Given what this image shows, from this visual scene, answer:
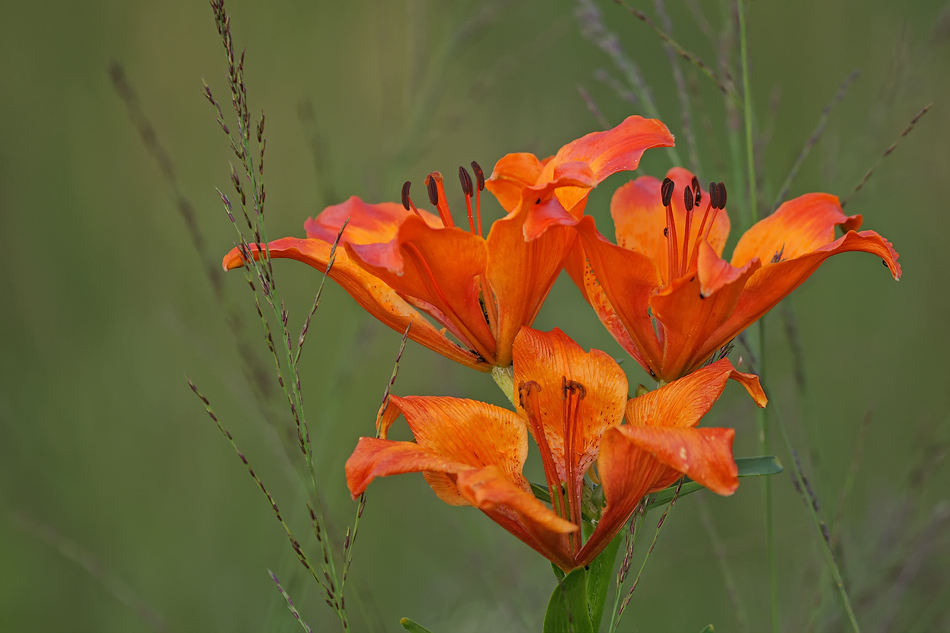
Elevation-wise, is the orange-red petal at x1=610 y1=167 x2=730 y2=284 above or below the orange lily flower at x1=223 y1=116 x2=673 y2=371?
below

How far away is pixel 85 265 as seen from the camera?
296 centimetres

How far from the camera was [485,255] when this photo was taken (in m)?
1.11

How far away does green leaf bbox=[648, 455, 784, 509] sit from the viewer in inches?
40.9

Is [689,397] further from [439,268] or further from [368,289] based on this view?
[368,289]

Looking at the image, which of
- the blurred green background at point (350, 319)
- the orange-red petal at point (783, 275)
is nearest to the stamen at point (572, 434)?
the orange-red petal at point (783, 275)

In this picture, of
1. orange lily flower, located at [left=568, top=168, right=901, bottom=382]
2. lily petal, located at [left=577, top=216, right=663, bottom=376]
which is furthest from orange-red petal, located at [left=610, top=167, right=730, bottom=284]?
lily petal, located at [left=577, top=216, right=663, bottom=376]

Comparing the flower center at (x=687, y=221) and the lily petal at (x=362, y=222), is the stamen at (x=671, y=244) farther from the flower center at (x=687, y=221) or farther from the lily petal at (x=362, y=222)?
the lily petal at (x=362, y=222)

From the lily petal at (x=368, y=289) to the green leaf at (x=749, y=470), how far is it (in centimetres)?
31

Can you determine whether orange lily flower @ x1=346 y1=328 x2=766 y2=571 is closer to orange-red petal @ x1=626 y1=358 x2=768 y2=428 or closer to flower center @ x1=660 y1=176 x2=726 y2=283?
orange-red petal @ x1=626 y1=358 x2=768 y2=428

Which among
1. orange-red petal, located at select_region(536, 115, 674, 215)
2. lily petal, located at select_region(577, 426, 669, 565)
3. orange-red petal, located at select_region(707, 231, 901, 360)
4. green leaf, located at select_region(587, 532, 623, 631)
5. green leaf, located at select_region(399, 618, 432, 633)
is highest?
orange-red petal, located at select_region(536, 115, 674, 215)

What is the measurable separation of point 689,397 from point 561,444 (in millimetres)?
196

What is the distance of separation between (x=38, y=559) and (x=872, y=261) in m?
3.10

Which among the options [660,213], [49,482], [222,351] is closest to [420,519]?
[222,351]

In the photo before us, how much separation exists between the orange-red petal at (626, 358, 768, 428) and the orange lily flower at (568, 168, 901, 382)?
0.28 feet
